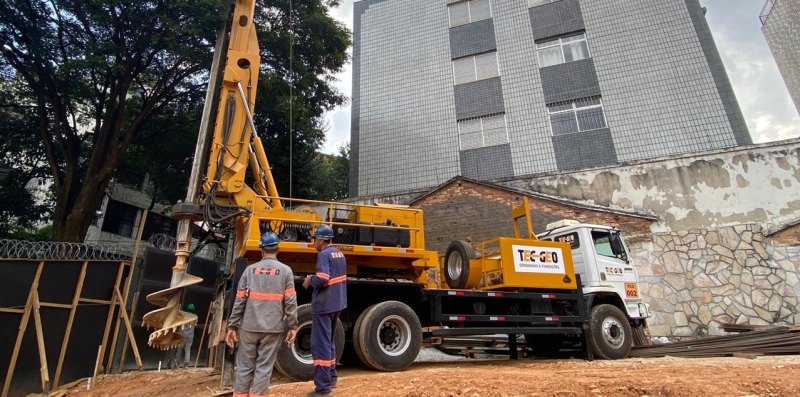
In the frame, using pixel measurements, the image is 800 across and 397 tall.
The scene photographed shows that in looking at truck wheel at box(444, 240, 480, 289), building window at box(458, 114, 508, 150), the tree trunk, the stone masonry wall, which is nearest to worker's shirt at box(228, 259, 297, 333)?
truck wheel at box(444, 240, 480, 289)

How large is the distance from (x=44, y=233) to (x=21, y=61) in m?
11.8

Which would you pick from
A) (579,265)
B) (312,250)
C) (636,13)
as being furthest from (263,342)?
(636,13)

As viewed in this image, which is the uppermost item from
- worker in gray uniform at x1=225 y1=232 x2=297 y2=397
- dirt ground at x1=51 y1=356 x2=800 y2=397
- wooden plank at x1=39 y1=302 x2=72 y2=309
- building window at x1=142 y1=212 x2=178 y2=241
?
building window at x1=142 y1=212 x2=178 y2=241

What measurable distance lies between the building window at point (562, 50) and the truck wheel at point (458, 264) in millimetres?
12341

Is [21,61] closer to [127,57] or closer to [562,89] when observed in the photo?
[127,57]

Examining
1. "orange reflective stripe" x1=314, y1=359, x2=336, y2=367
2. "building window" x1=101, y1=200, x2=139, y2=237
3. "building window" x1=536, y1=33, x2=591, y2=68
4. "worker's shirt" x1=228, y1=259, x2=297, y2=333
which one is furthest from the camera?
"building window" x1=101, y1=200, x2=139, y2=237

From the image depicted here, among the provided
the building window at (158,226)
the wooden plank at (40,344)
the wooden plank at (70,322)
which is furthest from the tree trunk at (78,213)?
the building window at (158,226)

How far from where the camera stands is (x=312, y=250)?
20.2 ft

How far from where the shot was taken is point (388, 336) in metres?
6.33

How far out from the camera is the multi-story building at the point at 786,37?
20141 millimetres

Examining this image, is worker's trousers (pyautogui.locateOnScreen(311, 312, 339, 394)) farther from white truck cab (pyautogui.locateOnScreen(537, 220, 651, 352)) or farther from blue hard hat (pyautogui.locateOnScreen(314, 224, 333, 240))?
white truck cab (pyautogui.locateOnScreen(537, 220, 651, 352))

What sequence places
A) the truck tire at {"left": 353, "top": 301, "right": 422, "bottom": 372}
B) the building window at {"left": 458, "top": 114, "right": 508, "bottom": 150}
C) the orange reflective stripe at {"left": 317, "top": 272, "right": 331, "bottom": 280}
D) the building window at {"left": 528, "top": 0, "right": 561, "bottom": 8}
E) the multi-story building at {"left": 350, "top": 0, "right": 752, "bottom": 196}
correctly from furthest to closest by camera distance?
the building window at {"left": 528, "top": 0, "right": 561, "bottom": 8}, the building window at {"left": 458, "top": 114, "right": 508, "bottom": 150}, the multi-story building at {"left": 350, "top": 0, "right": 752, "bottom": 196}, the truck tire at {"left": 353, "top": 301, "right": 422, "bottom": 372}, the orange reflective stripe at {"left": 317, "top": 272, "right": 331, "bottom": 280}

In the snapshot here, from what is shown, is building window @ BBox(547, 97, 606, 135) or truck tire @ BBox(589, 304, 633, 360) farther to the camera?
building window @ BBox(547, 97, 606, 135)

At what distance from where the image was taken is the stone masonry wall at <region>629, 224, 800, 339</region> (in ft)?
35.9
